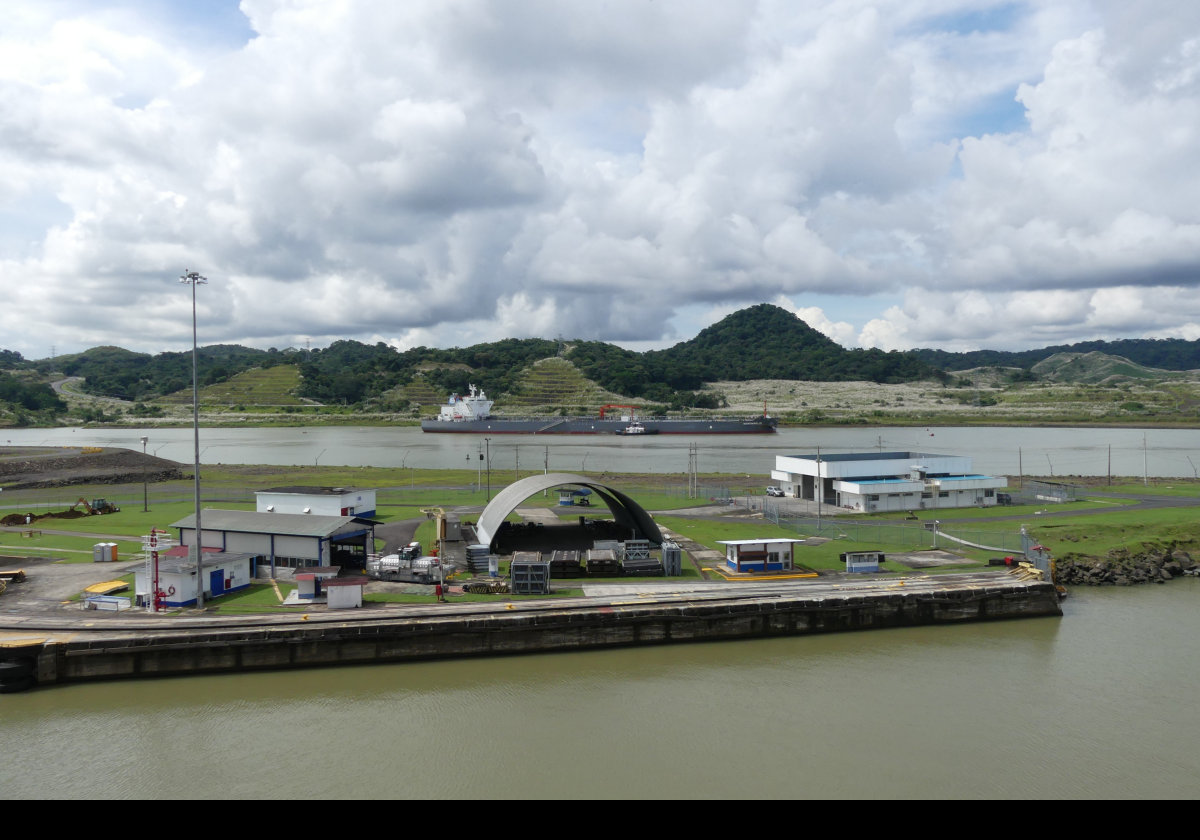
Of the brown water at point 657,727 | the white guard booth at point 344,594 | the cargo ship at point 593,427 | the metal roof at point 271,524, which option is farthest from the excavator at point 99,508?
the cargo ship at point 593,427

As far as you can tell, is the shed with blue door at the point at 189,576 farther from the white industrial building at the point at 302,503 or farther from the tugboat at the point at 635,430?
the tugboat at the point at 635,430

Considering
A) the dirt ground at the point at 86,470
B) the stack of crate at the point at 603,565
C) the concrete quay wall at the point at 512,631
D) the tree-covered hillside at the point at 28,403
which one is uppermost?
the tree-covered hillside at the point at 28,403

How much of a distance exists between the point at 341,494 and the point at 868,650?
2225 cm

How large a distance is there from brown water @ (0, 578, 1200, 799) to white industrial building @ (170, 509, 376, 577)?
6555 mm

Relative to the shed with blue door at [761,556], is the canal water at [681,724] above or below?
below

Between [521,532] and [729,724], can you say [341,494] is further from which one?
[729,724]

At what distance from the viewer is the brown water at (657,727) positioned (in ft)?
41.4

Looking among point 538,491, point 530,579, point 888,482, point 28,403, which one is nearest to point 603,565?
point 530,579

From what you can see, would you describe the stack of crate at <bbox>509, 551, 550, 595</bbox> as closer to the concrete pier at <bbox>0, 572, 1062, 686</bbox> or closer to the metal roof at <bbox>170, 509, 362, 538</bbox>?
the concrete pier at <bbox>0, 572, 1062, 686</bbox>

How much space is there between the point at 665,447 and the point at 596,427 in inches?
1209

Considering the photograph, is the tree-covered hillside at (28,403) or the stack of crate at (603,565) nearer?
the stack of crate at (603,565)

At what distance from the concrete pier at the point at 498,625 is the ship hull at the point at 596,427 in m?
97.8

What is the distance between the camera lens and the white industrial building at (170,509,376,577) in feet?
76.4
